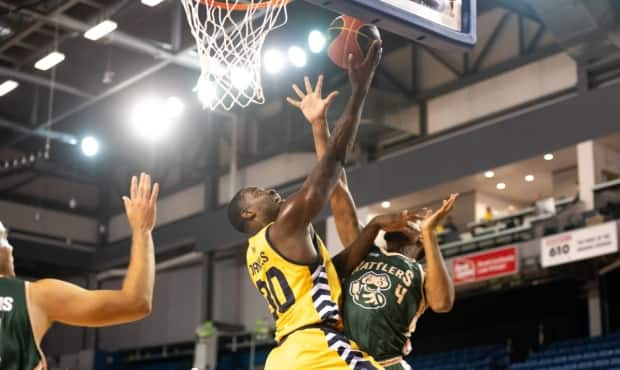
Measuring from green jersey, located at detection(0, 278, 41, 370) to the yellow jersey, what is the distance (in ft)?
5.44

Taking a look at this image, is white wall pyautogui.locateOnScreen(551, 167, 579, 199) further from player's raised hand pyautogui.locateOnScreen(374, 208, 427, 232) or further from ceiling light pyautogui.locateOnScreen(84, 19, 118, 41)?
player's raised hand pyautogui.locateOnScreen(374, 208, 427, 232)

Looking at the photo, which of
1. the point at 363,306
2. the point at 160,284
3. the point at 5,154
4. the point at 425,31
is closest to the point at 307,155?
the point at 160,284

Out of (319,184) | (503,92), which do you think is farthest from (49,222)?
(319,184)

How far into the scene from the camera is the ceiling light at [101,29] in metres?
19.1

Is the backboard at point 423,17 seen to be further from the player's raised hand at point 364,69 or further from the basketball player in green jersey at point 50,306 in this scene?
the basketball player in green jersey at point 50,306

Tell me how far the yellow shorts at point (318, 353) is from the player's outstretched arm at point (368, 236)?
1.73 feet

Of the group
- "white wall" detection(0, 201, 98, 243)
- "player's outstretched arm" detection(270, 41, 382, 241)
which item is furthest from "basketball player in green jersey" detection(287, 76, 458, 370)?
"white wall" detection(0, 201, 98, 243)

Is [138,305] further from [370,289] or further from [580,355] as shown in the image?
[580,355]

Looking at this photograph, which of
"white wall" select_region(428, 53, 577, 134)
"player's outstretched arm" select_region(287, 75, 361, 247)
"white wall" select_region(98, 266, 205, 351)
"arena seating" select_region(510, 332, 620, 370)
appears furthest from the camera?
"white wall" select_region(98, 266, 205, 351)

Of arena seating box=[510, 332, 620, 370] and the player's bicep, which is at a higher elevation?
arena seating box=[510, 332, 620, 370]

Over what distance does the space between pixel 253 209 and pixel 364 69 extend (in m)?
0.96

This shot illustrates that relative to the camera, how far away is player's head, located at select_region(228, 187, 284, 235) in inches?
208

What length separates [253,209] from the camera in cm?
530

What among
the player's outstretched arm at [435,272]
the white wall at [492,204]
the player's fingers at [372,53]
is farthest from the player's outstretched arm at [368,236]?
the white wall at [492,204]
